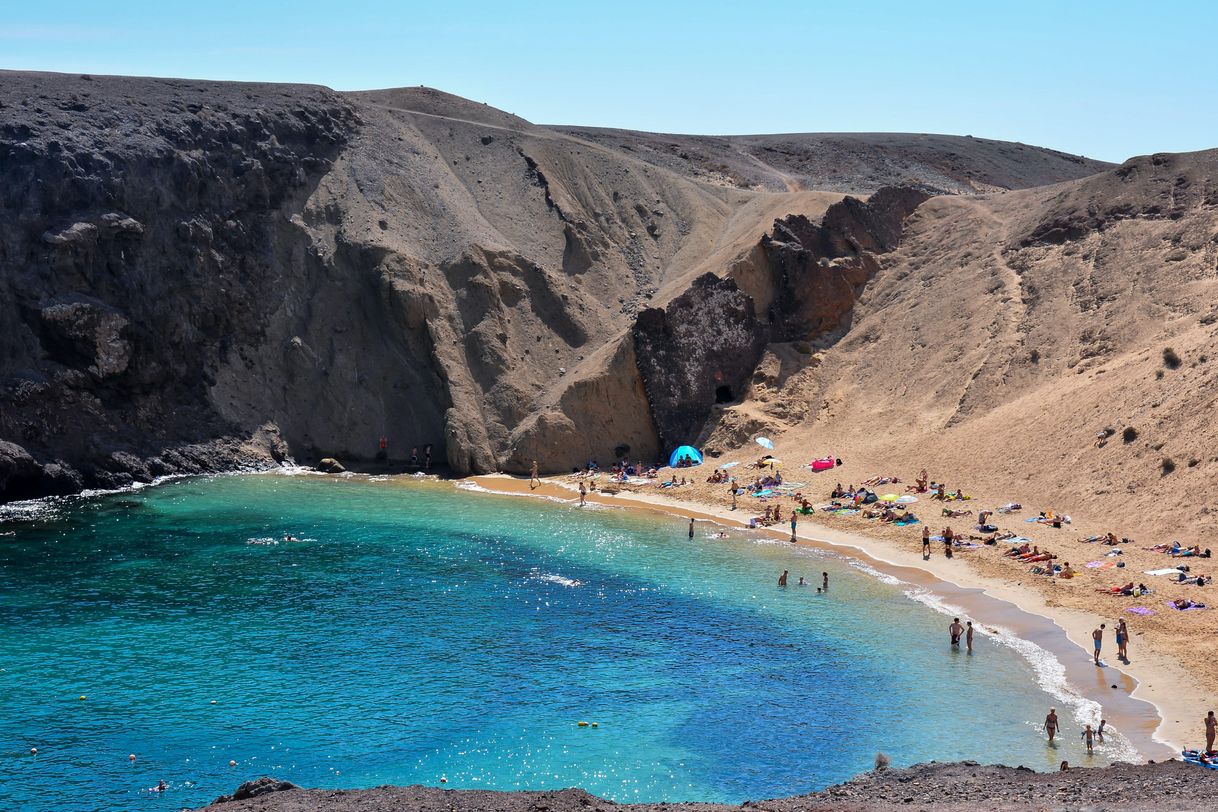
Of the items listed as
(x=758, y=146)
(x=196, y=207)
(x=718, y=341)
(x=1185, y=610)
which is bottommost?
(x=1185, y=610)

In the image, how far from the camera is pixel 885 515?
5125 centimetres

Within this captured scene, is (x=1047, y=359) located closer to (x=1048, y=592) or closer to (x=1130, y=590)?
(x=1048, y=592)

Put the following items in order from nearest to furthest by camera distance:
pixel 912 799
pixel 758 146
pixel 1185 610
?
pixel 912 799 < pixel 1185 610 < pixel 758 146

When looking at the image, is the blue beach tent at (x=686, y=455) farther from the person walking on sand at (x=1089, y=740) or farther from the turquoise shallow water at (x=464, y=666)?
the person walking on sand at (x=1089, y=740)

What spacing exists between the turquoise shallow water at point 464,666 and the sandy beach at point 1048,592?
1.69 meters

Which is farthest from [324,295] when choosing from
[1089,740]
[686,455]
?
[1089,740]

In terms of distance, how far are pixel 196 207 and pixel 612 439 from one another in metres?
26.4

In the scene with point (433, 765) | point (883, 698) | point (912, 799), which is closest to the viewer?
point (912, 799)

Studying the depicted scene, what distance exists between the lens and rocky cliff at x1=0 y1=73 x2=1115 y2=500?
195ft

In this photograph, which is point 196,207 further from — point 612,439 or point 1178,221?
point 1178,221

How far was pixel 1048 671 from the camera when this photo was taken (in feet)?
111

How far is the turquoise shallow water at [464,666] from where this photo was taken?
2780 centimetres

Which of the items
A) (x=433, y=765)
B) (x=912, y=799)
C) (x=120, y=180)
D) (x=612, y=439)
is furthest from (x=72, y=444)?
(x=912, y=799)

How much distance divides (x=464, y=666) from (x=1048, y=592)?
20.3 metres
